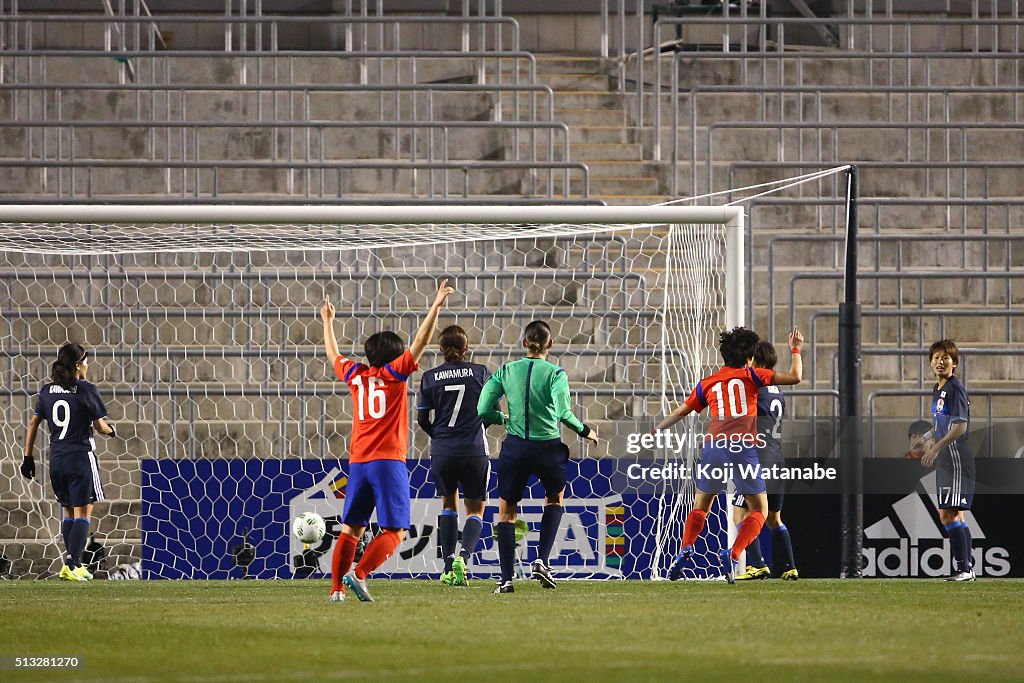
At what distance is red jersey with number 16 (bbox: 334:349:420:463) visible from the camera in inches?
309

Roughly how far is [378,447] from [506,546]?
1296 millimetres

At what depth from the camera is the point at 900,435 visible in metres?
11.5

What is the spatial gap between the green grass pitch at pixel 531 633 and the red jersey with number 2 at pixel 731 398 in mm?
999

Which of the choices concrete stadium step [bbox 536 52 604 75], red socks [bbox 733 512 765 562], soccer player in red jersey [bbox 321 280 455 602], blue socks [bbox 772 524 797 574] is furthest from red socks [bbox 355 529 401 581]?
concrete stadium step [bbox 536 52 604 75]

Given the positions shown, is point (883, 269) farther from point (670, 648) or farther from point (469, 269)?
point (670, 648)

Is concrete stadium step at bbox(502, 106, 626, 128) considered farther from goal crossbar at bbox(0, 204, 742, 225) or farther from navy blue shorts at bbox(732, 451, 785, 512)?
navy blue shorts at bbox(732, 451, 785, 512)

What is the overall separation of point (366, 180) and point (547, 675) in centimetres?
970

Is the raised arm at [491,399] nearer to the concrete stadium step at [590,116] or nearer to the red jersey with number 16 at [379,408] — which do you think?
the red jersey with number 16 at [379,408]

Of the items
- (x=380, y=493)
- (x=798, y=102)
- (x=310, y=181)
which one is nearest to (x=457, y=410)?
(x=380, y=493)

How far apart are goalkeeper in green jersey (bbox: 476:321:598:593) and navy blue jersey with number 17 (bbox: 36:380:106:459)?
121 inches

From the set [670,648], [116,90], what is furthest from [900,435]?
[116,90]

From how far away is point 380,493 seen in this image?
782cm

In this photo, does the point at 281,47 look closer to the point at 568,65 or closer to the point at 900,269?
the point at 568,65

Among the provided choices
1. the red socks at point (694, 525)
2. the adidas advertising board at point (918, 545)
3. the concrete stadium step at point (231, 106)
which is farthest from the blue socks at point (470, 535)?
the concrete stadium step at point (231, 106)
